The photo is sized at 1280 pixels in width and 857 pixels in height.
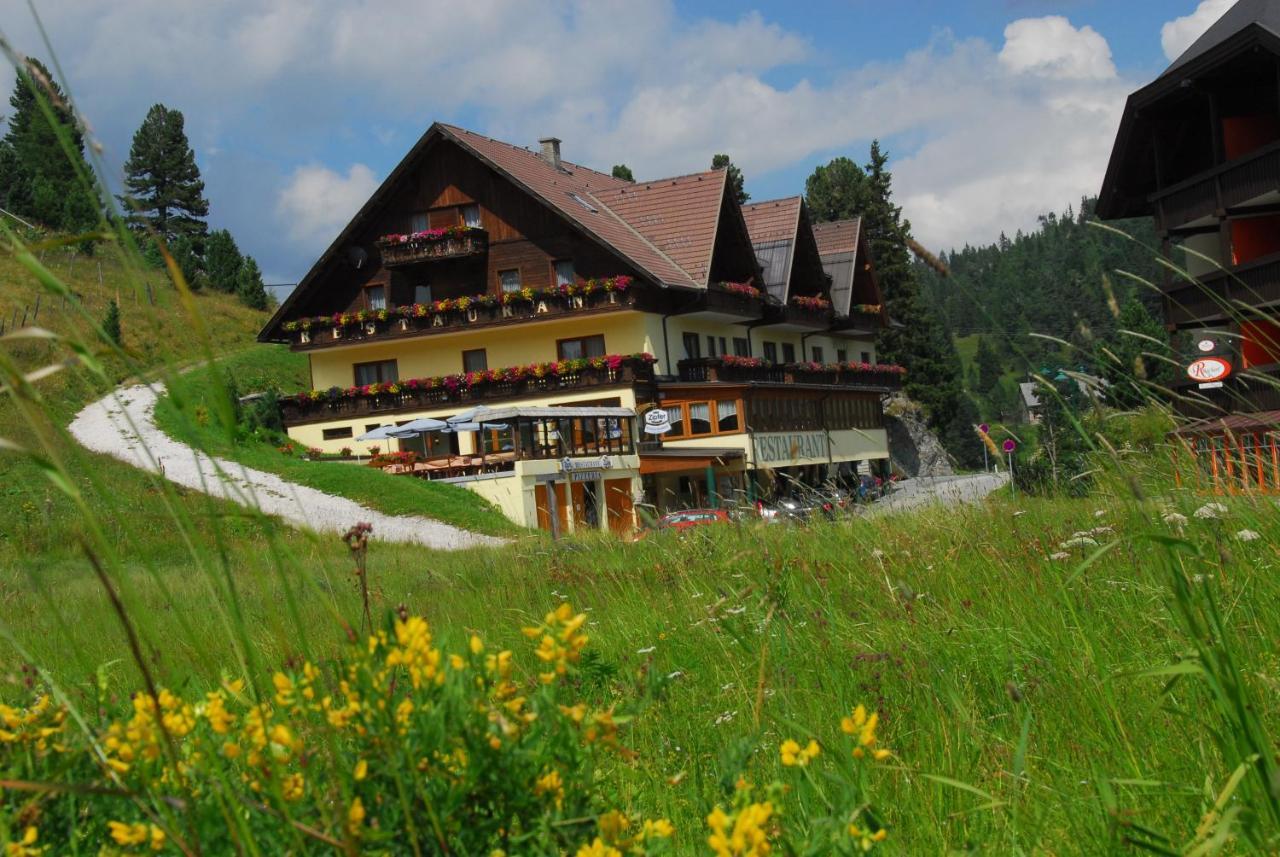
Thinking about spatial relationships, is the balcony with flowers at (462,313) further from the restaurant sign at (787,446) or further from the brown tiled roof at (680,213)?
the restaurant sign at (787,446)

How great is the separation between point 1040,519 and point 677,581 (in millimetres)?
1984

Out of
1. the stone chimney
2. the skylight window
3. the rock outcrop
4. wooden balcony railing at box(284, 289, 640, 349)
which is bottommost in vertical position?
the rock outcrop

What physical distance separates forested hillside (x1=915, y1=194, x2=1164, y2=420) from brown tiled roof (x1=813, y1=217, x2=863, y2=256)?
46430mm

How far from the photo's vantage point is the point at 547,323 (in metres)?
39.4

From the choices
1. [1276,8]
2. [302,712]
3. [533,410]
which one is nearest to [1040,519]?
[302,712]

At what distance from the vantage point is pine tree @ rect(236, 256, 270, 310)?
58.2m

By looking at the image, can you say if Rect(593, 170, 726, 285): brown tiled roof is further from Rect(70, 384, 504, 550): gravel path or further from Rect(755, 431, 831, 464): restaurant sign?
Rect(70, 384, 504, 550): gravel path

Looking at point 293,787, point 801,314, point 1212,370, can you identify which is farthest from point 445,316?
point 293,787

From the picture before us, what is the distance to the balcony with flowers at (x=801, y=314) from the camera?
4525 centimetres

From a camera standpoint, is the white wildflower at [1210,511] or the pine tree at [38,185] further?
the pine tree at [38,185]

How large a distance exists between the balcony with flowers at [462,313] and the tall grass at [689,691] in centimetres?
3072

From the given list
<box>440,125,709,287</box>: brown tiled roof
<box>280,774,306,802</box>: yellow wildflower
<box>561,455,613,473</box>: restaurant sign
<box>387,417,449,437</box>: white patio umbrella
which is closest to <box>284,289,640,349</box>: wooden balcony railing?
<box>440,125,709,287</box>: brown tiled roof

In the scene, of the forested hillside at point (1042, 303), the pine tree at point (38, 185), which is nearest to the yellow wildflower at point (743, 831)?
the forested hillside at point (1042, 303)

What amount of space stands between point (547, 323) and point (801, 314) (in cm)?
1075
